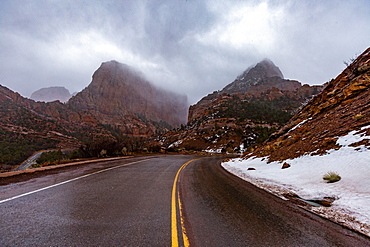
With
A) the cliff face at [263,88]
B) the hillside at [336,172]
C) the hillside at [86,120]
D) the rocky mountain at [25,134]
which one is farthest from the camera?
the cliff face at [263,88]

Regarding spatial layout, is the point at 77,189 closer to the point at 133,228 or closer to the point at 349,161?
the point at 133,228

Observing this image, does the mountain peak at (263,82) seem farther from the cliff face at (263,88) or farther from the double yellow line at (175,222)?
the double yellow line at (175,222)

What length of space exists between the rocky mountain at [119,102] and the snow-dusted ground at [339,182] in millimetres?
117835

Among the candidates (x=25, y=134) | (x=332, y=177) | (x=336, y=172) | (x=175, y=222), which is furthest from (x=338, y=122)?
(x=25, y=134)

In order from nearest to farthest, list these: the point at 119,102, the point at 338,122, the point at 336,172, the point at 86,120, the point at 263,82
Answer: the point at 336,172
the point at 338,122
the point at 86,120
the point at 263,82
the point at 119,102

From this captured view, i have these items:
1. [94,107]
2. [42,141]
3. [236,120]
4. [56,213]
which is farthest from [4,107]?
[56,213]

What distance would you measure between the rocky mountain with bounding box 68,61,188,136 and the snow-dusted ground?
117835mm

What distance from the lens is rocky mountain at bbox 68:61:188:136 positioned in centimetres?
13300

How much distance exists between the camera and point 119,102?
551ft

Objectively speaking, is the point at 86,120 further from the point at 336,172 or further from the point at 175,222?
the point at 336,172

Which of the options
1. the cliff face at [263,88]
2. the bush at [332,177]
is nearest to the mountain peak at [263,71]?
the cliff face at [263,88]

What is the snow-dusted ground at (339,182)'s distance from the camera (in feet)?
13.6

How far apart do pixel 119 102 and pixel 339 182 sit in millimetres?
176173

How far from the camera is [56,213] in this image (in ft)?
13.0
